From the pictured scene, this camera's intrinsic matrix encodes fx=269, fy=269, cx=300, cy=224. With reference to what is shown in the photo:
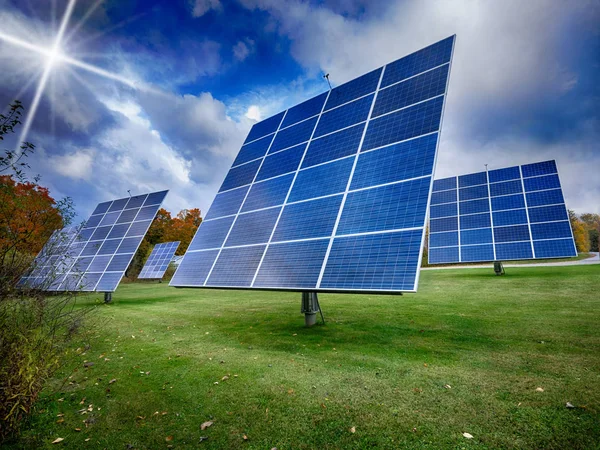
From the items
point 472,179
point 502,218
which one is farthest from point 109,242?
point 472,179

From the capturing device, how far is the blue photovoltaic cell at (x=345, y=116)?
32.2 feet

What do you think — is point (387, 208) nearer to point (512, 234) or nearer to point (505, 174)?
point (512, 234)

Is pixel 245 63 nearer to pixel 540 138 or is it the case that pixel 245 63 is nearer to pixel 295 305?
pixel 295 305

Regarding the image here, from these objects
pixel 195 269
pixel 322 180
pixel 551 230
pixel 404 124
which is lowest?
pixel 195 269

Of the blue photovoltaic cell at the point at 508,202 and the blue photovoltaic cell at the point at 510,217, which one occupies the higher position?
the blue photovoltaic cell at the point at 508,202

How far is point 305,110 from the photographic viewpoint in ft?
41.6

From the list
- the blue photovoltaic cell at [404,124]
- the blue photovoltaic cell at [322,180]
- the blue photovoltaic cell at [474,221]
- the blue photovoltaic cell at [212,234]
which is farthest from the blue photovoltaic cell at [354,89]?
the blue photovoltaic cell at [474,221]

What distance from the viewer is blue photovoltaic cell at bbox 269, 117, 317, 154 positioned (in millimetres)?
11270

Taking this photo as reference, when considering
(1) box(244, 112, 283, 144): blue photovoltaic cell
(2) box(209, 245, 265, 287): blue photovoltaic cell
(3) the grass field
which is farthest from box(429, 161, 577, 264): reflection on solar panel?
(2) box(209, 245, 265, 287): blue photovoltaic cell

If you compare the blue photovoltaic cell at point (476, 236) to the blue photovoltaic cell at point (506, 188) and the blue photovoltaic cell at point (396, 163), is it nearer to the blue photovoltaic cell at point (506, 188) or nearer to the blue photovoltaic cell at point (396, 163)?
the blue photovoltaic cell at point (506, 188)

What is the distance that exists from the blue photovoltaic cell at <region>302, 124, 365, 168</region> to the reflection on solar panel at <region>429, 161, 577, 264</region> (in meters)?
15.3

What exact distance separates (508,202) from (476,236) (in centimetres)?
363

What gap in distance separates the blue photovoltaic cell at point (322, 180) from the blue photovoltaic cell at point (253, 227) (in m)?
0.95

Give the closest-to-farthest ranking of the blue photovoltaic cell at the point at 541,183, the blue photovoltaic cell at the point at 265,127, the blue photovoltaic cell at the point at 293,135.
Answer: the blue photovoltaic cell at the point at 293,135
the blue photovoltaic cell at the point at 265,127
the blue photovoltaic cell at the point at 541,183
